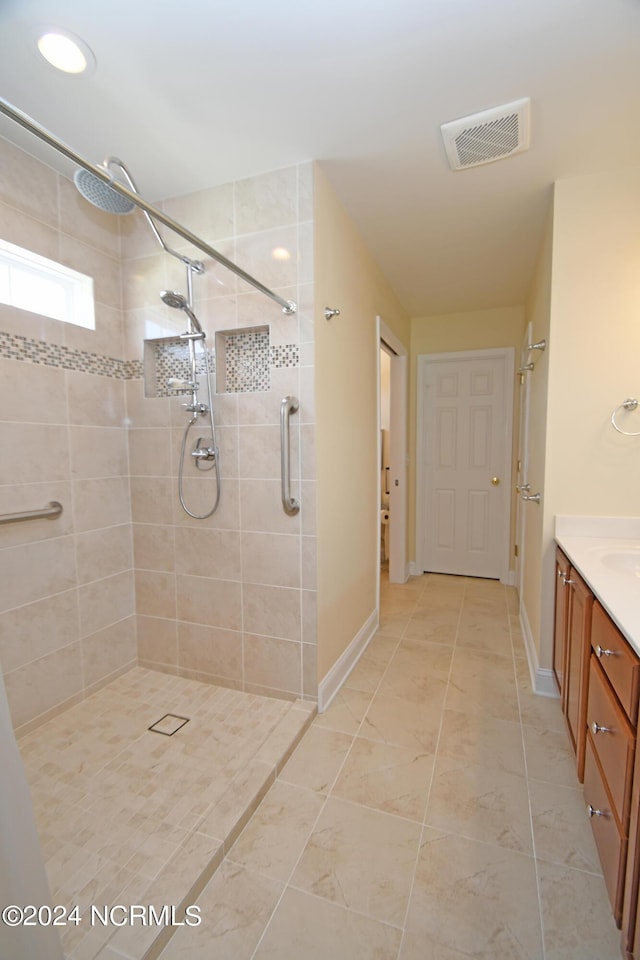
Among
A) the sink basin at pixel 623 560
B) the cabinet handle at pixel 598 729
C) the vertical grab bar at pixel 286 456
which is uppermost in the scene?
the vertical grab bar at pixel 286 456

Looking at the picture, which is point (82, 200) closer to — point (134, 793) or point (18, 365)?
point (18, 365)

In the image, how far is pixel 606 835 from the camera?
109 cm

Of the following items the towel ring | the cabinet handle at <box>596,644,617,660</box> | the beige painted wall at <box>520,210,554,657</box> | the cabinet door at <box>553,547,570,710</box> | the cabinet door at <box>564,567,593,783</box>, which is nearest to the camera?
the cabinet handle at <box>596,644,617,660</box>

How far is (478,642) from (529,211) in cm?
247

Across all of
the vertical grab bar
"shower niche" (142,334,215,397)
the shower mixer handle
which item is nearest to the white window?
"shower niche" (142,334,215,397)

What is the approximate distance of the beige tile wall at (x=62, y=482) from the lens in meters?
1.68

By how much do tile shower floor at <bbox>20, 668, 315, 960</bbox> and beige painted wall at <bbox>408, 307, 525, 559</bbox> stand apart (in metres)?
2.58

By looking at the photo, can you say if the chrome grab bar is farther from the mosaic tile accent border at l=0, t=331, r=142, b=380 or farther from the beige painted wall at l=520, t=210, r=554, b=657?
the beige painted wall at l=520, t=210, r=554, b=657

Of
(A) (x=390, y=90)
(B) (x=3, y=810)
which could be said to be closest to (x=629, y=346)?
(A) (x=390, y=90)

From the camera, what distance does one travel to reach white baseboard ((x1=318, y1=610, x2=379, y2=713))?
1972 millimetres

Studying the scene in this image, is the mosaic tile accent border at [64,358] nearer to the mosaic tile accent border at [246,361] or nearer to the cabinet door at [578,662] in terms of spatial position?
the mosaic tile accent border at [246,361]

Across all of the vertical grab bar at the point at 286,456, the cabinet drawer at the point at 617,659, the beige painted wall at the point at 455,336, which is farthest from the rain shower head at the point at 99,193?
the beige painted wall at the point at 455,336

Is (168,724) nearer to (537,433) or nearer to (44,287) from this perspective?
(44,287)

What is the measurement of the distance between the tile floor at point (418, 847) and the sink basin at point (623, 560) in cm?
80
